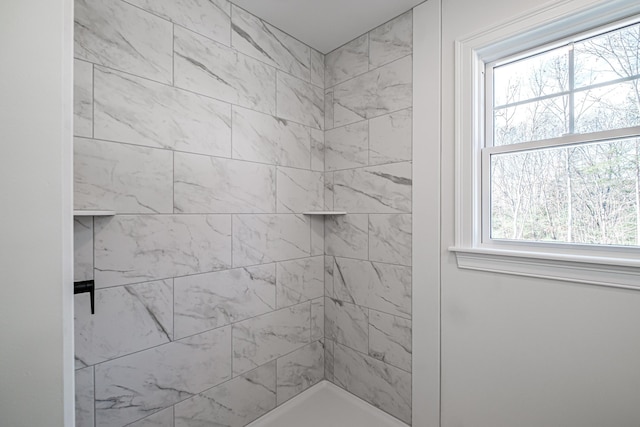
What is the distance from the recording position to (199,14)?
1.41m

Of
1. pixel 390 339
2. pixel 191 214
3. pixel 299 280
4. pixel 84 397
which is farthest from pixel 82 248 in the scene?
pixel 390 339

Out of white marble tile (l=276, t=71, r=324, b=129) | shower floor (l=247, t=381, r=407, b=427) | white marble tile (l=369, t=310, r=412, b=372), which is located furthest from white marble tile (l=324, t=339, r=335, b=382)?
white marble tile (l=276, t=71, r=324, b=129)

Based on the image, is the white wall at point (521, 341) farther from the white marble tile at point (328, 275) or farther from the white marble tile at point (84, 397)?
the white marble tile at point (84, 397)

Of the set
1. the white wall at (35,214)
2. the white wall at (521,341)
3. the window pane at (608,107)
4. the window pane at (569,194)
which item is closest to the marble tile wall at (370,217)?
the white wall at (521,341)

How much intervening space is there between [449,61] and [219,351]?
1.93m

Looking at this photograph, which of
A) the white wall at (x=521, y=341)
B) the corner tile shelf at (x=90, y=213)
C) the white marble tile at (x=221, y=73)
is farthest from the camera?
the white marble tile at (x=221, y=73)

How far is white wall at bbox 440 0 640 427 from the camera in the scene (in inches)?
42.2

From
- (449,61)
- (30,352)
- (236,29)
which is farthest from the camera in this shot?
(236,29)

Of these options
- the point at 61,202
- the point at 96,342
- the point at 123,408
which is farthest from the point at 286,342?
the point at 61,202

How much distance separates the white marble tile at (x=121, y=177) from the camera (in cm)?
111

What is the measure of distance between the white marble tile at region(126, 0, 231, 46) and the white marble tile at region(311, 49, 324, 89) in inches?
24.7

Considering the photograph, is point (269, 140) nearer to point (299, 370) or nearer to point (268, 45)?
point (268, 45)

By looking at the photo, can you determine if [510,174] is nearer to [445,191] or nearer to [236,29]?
[445,191]

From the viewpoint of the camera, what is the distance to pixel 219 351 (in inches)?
58.5
